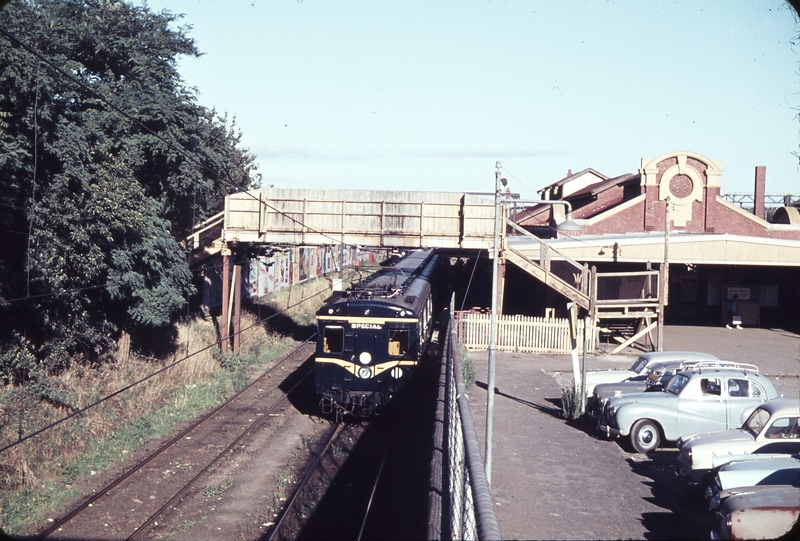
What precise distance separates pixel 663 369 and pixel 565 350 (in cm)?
854

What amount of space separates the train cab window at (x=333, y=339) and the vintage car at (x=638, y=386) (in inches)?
218

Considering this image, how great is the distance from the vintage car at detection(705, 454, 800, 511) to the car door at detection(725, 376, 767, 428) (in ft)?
11.9

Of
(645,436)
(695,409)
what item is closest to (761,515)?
(645,436)

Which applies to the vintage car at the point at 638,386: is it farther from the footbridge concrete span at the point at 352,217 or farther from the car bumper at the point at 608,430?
the footbridge concrete span at the point at 352,217

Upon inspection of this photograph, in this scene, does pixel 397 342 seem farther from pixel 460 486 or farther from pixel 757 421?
pixel 460 486

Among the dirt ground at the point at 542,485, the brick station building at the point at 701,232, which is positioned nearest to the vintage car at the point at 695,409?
the dirt ground at the point at 542,485

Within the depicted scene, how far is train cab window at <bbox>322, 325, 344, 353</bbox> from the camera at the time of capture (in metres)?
14.9

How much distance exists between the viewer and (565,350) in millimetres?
24297

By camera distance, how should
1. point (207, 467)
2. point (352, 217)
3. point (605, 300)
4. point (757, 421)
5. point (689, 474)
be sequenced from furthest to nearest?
point (605, 300) < point (352, 217) < point (207, 467) < point (757, 421) < point (689, 474)

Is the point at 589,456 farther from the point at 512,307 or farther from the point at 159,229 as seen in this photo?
the point at 512,307

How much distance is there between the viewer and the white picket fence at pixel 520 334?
24.3 metres

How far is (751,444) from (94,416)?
472 inches

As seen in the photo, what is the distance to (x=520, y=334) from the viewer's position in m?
24.4

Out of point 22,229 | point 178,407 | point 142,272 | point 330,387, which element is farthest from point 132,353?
point 330,387
